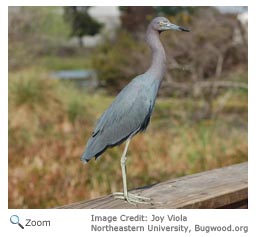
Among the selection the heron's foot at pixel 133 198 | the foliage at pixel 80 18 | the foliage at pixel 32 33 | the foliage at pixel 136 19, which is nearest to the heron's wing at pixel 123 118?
the heron's foot at pixel 133 198

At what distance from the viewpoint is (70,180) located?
3492mm

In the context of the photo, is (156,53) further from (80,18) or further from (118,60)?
(118,60)

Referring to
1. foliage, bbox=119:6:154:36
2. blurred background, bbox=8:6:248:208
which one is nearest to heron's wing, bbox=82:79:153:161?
blurred background, bbox=8:6:248:208

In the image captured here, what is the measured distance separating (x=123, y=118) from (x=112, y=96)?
4069 mm

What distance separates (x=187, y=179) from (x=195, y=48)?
13.3 feet

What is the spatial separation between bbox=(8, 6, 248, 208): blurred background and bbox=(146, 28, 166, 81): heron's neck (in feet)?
4.72

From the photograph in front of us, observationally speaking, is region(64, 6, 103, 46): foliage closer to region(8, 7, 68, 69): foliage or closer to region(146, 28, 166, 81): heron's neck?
region(8, 7, 68, 69): foliage

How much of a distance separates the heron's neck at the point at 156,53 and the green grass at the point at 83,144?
4.71 ft

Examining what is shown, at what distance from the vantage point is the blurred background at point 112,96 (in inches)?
145

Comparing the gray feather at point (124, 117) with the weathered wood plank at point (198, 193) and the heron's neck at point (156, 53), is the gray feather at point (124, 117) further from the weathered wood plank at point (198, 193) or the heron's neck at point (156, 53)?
the weathered wood plank at point (198, 193)

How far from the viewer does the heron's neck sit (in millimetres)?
1865
